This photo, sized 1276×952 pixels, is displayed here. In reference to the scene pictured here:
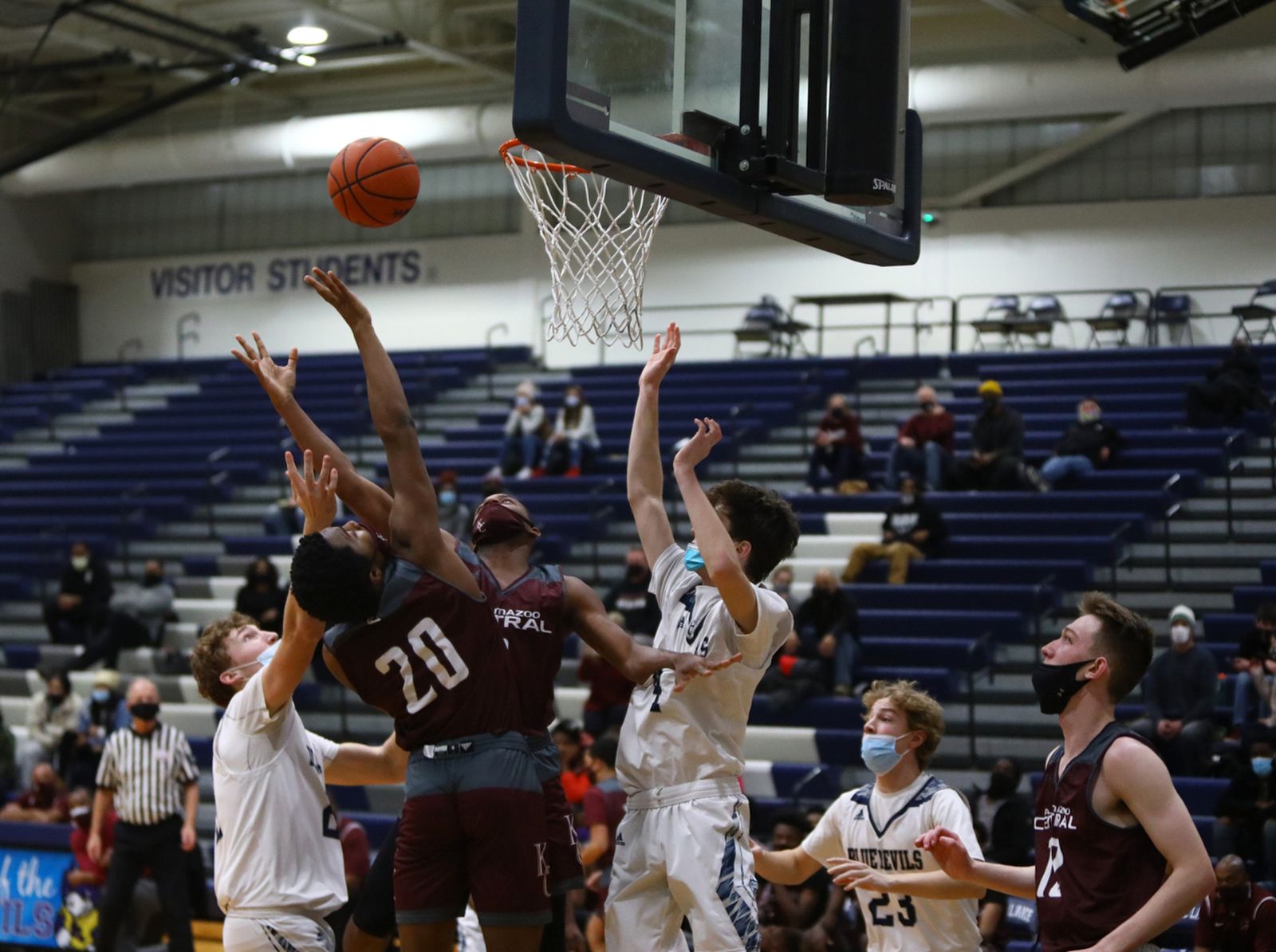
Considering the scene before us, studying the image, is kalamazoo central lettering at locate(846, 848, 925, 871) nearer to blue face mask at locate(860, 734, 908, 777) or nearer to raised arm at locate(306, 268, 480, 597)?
blue face mask at locate(860, 734, 908, 777)

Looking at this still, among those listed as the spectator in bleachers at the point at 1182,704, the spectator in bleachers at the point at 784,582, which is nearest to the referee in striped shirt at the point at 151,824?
the spectator in bleachers at the point at 784,582

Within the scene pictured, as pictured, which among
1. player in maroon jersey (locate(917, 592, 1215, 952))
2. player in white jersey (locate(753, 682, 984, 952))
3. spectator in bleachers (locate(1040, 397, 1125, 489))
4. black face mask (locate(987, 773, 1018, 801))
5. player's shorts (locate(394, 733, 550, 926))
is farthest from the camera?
spectator in bleachers (locate(1040, 397, 1125, 489))

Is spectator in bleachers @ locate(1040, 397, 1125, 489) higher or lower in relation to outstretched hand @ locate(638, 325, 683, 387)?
lower

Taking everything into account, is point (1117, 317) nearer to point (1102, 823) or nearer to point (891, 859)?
point (891, 859)

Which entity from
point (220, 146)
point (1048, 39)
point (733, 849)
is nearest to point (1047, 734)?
point (733, 849)

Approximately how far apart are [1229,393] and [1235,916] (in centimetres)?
862

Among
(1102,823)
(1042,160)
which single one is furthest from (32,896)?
(1042,160)

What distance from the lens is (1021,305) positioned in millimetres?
21359

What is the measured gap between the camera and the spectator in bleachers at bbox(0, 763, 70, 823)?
13383 millimetres

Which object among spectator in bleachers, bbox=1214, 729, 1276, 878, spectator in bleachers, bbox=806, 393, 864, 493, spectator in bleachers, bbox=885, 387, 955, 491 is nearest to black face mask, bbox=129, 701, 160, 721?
spectator in bleachers, bbox=1214, 729, 1276, 878

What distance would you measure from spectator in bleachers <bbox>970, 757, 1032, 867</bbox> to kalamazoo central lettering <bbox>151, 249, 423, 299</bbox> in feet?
54.7

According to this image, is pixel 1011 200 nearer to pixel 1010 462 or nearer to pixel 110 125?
pixel 1010 462

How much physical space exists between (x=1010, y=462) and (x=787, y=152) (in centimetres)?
1103

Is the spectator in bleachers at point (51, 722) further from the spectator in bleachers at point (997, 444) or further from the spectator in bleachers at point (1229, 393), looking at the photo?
the spectator in bleachers at point (1229, 393)
